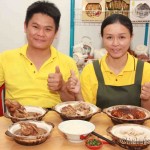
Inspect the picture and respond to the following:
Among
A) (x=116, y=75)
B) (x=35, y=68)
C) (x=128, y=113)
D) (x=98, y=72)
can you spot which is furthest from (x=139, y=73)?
(x=35, y=68)

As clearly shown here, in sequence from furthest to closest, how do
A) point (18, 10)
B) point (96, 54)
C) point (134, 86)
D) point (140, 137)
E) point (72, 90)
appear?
point (18, 10)
point (96, 54)
point (134, 86)
point (72, 90)
point (140, 137)

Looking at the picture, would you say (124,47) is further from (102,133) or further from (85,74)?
(102,133)

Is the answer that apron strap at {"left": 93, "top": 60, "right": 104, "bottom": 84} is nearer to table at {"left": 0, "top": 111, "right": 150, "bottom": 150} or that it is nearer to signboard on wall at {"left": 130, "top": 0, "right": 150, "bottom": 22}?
table at {"left": 0, "top": 111, "right": 150, "bottom": 150}

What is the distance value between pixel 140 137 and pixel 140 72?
776 millimetres

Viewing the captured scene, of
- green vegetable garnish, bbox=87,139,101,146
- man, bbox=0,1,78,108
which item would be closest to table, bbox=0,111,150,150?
green vegetable garnish, bbox=87,139,101,146

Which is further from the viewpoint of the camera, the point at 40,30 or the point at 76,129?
the point at 40,30

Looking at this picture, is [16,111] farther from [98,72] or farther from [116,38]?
[116,38]

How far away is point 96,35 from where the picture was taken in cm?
342

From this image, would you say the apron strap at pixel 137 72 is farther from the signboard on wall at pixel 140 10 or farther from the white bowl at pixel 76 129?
the signboard on wall at pixel 140 10

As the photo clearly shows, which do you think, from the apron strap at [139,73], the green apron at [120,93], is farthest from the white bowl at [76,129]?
the apron strap at [139,73]

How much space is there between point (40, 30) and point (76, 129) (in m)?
0.86

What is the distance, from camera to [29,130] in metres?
1.32

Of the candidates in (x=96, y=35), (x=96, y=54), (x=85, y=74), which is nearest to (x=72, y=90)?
(x=85, y=74)

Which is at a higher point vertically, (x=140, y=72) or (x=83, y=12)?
(x=83, y=12)
